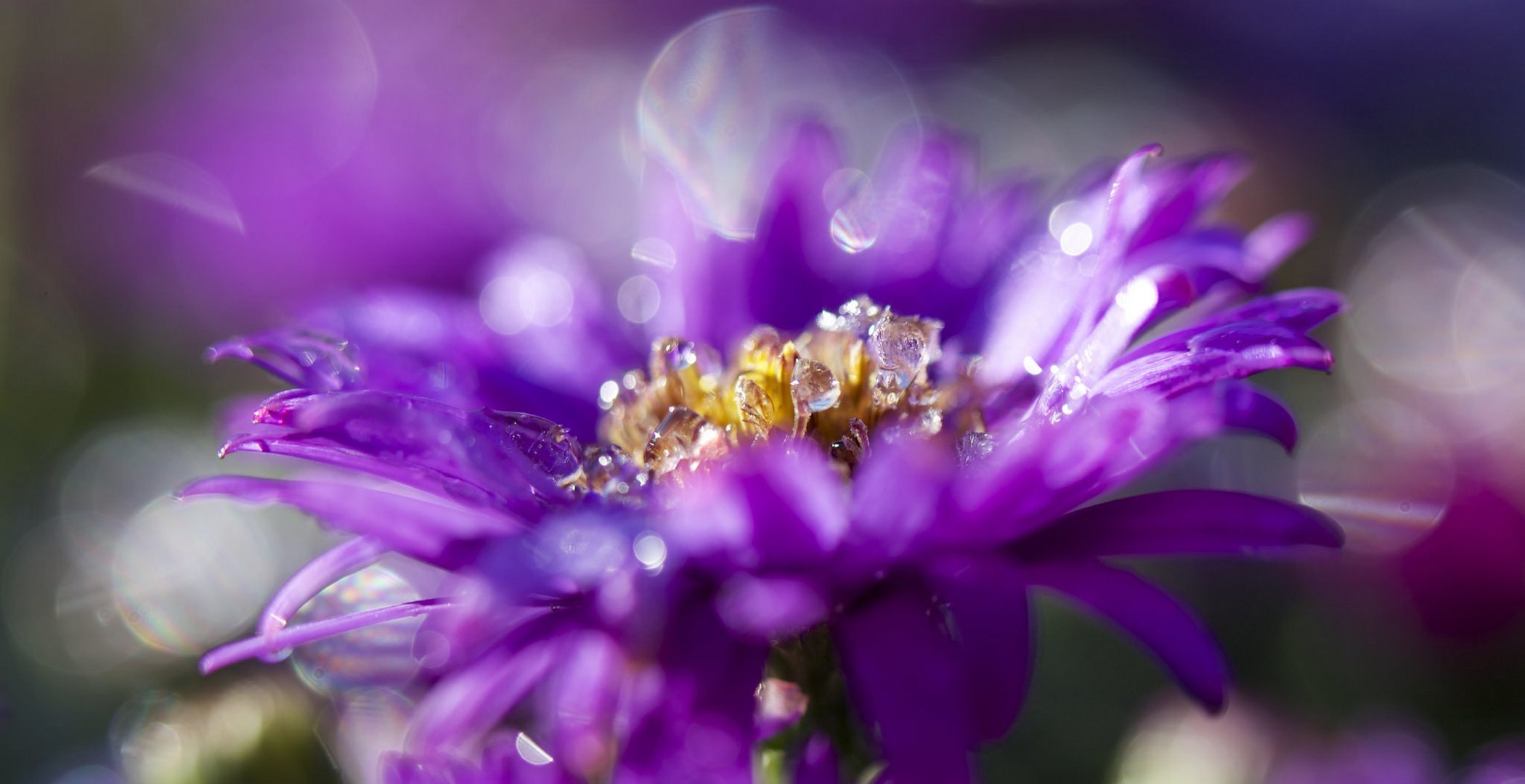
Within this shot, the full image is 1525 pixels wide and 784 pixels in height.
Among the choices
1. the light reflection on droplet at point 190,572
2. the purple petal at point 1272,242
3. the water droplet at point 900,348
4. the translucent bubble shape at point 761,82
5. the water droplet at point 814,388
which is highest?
the purple petal at point 1272,242

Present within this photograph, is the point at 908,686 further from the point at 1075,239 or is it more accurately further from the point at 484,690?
the point at 1075,239

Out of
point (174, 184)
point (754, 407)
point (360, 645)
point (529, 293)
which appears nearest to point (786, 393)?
point (754, 407)

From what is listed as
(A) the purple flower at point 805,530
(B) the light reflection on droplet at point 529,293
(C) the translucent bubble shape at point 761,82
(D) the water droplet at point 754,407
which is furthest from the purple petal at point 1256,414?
(C) the translucent bubble shape at point 761,82

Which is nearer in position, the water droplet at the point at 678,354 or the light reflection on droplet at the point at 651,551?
the light reflection on droplet at the point at 651,551

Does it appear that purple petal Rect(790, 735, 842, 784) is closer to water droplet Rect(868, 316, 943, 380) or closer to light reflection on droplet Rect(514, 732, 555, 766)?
light reflection on droplet Rect(514, 732, 555, 766)

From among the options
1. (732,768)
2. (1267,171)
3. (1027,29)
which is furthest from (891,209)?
(1027,29)

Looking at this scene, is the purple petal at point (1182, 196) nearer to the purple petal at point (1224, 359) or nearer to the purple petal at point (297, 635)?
the purple petal at point (1224, 359)

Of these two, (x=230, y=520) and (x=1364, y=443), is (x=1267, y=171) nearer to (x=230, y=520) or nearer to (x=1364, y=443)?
(x=1364, y=443)
